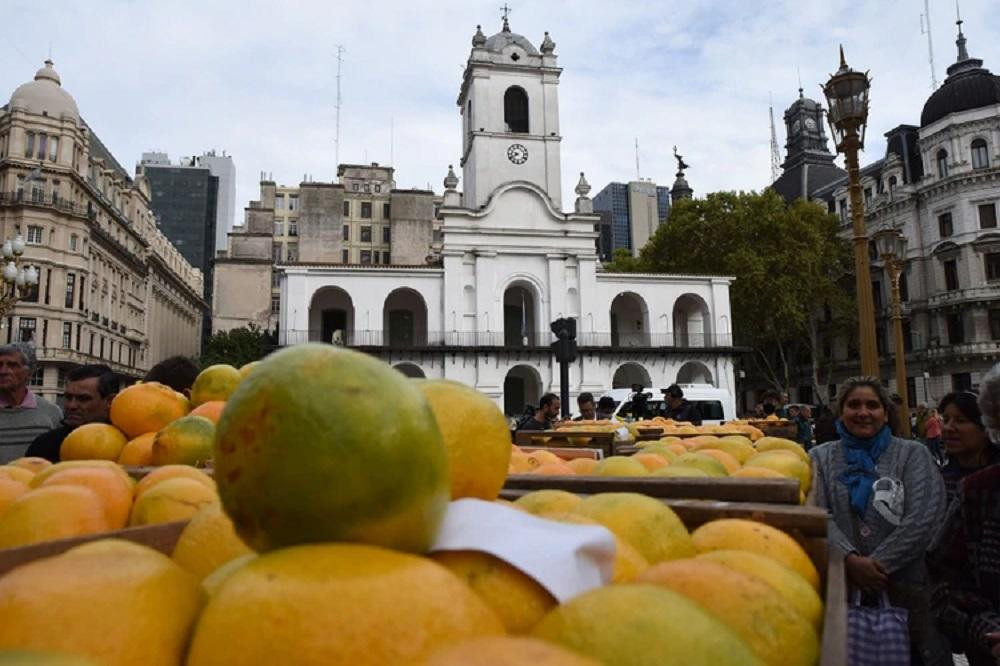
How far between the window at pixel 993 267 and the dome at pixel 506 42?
2867 cm

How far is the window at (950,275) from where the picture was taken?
39.9m

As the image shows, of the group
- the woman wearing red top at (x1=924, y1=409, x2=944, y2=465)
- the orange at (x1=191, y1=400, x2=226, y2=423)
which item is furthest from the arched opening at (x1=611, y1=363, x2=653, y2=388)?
the orange at (x1=191, y1=400, x2=226, y2=423)

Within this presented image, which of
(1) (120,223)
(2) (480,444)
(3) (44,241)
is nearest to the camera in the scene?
(2) (480,444)

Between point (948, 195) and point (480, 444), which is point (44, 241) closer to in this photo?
point (480, 444)

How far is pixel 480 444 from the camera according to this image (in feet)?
5.07

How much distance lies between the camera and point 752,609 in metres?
1.13

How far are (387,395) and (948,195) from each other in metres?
47.8

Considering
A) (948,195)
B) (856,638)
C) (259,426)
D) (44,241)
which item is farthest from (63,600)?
(44,241)

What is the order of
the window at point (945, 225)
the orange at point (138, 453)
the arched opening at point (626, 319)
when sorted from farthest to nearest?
the arched opening at point (626, 319) < the window at point (945, 225) < the orange at point (138, 453)

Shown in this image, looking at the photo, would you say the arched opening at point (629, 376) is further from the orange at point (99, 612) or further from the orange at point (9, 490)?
the orange at point (99, 612)

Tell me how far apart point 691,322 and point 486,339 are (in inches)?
542

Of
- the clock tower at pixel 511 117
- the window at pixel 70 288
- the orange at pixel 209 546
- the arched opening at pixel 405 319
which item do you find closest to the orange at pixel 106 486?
the orange at pixel 209 546

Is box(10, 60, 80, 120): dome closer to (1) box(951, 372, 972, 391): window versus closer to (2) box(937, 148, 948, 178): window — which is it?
(2) box(937, 148, 948, 178): window

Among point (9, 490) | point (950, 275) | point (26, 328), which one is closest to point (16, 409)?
point (9, 490)
